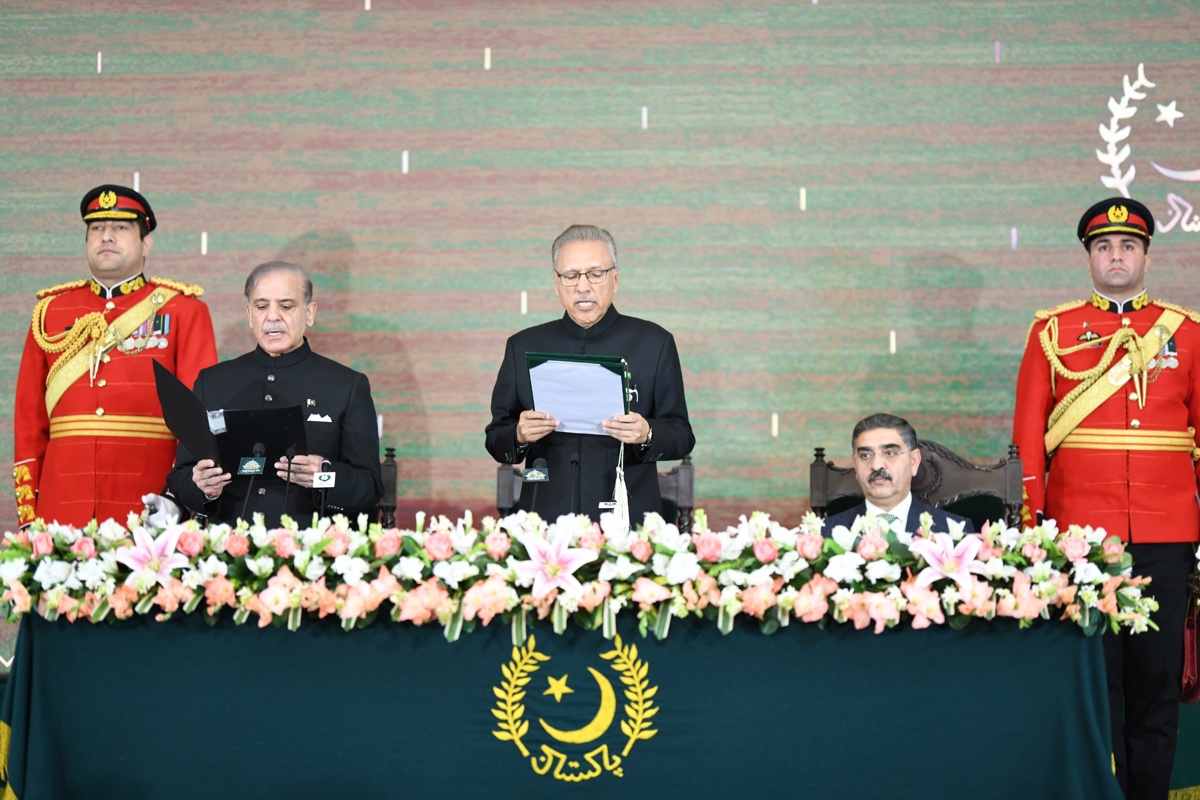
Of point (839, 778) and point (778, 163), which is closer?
point (839, 778)

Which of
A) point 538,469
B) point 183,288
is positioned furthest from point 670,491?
point 183,288

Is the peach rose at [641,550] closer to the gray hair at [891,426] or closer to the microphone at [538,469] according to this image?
the microphone at [538,469]

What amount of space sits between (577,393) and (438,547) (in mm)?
616

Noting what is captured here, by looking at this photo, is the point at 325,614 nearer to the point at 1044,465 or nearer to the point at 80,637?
the point at 80,637

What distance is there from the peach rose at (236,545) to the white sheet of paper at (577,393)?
0.75 metres

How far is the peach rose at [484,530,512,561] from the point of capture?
7.45ft

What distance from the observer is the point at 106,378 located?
3672mm

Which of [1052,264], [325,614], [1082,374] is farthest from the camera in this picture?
[1052,264]

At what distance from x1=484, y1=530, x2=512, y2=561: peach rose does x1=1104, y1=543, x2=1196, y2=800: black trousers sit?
201 cm

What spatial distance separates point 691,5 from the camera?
469 cm

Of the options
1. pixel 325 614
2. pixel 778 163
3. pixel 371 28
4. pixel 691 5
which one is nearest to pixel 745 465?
pixel 778 163

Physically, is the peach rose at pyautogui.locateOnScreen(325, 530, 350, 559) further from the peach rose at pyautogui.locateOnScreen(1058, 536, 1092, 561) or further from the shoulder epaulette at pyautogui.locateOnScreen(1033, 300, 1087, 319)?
the shoulder epaulette at pyautogui.locateOnScreen(1033, 300, 1087, 319)

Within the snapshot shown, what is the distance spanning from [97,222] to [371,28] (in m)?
1.50

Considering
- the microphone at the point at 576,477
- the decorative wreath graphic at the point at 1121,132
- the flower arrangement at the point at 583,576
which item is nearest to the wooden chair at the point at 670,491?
the microphone at the point at 576,477
